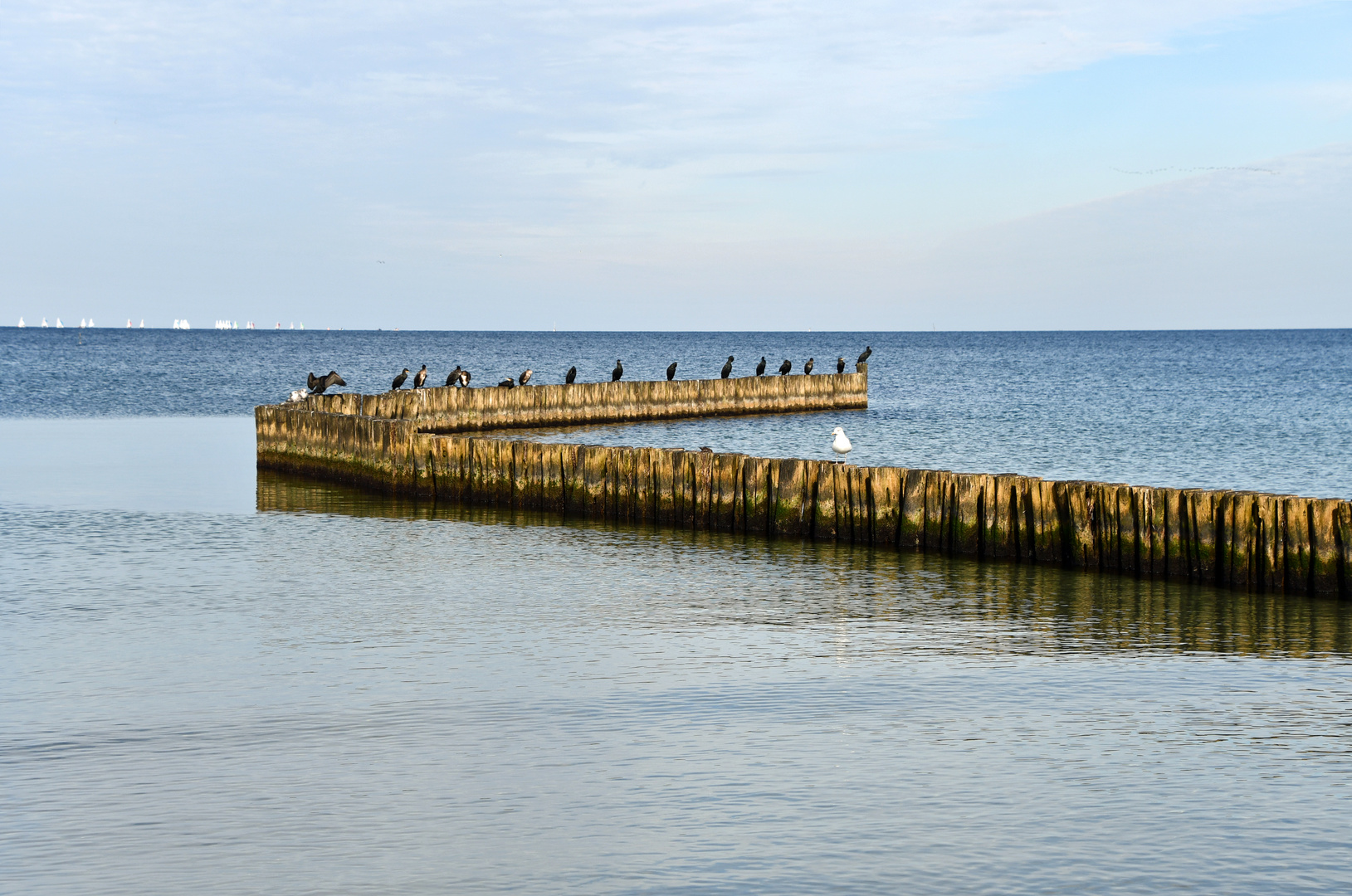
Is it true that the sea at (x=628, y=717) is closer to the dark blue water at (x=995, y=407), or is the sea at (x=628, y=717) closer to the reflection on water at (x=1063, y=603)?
the reflection on water at (x=1063, y=603)

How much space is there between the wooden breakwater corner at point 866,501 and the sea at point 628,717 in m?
0.43

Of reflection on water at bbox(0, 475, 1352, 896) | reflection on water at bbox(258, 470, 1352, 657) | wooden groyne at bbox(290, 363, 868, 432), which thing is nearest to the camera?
reflection on water at bbox(0, 475, 1352, 896)

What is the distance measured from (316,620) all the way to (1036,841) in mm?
8195

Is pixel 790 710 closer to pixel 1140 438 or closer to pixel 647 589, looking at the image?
pixel 647 589

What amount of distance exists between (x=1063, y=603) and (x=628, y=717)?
673 centimetres

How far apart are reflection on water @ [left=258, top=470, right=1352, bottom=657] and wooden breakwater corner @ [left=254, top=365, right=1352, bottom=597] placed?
32 cm

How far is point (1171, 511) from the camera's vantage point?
15.9 meters

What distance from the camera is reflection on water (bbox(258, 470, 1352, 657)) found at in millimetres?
12609

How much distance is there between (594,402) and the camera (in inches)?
1822

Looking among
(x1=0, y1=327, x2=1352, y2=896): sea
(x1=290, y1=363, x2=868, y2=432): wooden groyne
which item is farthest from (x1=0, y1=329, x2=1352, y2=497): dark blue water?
(x1=0, y1=327, x2=1352, y2=896): sea

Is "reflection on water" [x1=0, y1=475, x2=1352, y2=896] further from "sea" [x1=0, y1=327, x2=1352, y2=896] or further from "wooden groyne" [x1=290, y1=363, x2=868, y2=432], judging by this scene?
"wooden groyne" [x1=290, y1=363, x2=868, y2=432]

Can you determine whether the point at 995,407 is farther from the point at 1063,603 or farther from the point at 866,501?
the point at 1063,603

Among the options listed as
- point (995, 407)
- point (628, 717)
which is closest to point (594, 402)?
point (995, 407)

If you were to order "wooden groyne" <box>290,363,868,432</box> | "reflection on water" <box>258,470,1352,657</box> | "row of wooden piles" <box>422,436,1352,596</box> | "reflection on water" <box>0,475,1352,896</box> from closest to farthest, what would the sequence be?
"reflection on water" <box>0,475,1352,896</box>
"reflection on water" <box>258,470,1352,657</box>
"row of wooden piles" <box>422,436,1352,596</box>
"wooden groyne" <box>290,363,868,432</box>
